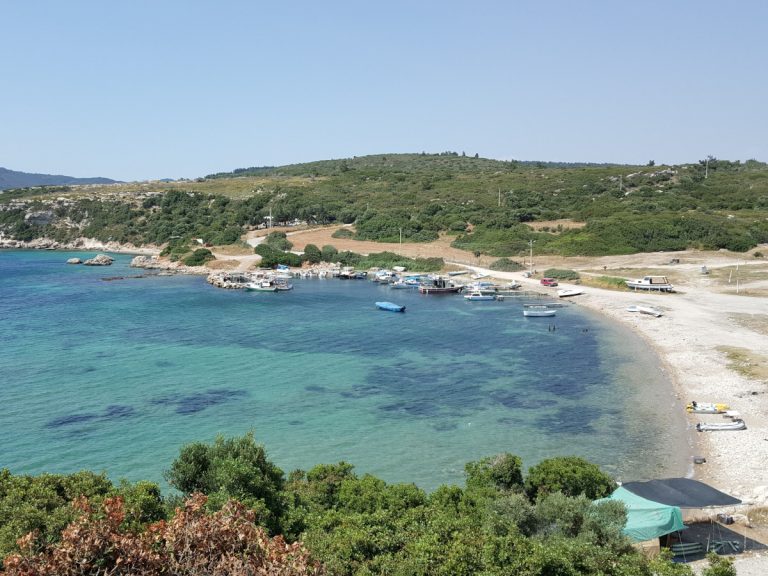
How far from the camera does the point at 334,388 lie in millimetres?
39938

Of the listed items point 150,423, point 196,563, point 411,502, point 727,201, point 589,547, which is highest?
point 727,201

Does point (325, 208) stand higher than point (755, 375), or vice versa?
point (325, 208)

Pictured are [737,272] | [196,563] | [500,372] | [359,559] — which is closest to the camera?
[196,563]

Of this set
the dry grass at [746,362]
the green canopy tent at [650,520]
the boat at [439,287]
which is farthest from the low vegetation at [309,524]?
the boat at [439,287]

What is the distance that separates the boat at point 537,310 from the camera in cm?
6244

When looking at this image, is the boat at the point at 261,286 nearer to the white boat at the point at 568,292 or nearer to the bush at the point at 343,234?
the bush at the point at 343,234

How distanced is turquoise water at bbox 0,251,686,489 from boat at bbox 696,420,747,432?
133 centimetres

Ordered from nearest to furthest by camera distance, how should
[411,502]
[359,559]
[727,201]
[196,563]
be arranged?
[196,563]
[359,559]
[411,502]
[727,201]

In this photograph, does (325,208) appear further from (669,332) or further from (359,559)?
(359,559)

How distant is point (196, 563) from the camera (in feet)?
29.9

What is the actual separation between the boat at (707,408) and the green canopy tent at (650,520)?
1493 centimetres

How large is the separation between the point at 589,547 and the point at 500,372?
2926 centimetres

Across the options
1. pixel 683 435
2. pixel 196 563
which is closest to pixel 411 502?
pixel 196 563

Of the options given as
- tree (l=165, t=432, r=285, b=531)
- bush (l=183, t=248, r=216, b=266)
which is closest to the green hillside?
bush (l=183, t=248, r=216, b=266)
